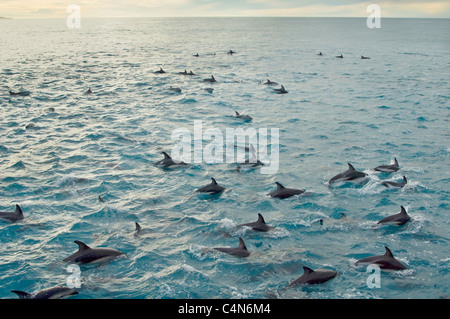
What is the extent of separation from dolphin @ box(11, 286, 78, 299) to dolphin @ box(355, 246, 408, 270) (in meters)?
8.19

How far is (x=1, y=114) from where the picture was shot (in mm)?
29234

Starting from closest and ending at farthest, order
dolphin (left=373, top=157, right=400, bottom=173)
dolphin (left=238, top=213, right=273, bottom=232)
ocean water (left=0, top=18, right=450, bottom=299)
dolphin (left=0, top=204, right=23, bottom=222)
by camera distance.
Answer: ocean water (left=0, top=18, right=450, bottom=299), dolphin (left=238, top=213, right=273, bottom=232), dolphin (left=0, top=204, right=23, bottom=222), dolphin (left=373, top=157, right=400, bottom=173)

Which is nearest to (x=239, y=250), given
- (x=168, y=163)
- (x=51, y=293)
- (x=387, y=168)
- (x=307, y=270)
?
(x=307, y=270)

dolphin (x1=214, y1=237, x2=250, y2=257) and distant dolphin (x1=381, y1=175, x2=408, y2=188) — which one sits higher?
distant dolphin (x1=381, y1=175, x2=408, y2=188)

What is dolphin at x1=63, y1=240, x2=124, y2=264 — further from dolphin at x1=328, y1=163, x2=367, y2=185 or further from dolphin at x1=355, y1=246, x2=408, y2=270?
dolphin at x1=328, y1=163, x2=367, y2=185

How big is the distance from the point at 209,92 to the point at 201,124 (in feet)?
36.2

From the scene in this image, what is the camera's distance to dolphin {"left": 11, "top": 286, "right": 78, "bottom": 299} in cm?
987

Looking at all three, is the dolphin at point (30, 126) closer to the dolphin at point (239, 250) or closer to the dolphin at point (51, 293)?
the dolphin at point (51, 293)

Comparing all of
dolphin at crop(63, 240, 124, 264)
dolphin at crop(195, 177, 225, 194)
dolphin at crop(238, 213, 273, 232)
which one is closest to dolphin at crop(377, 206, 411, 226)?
dolphin at crop(238, 213, 273, 232)

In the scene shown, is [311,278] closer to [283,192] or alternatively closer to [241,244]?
[241,244]

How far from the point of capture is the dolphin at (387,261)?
11180 millimetres

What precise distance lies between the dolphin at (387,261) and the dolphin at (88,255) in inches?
299

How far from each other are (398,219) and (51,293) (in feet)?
36.5
